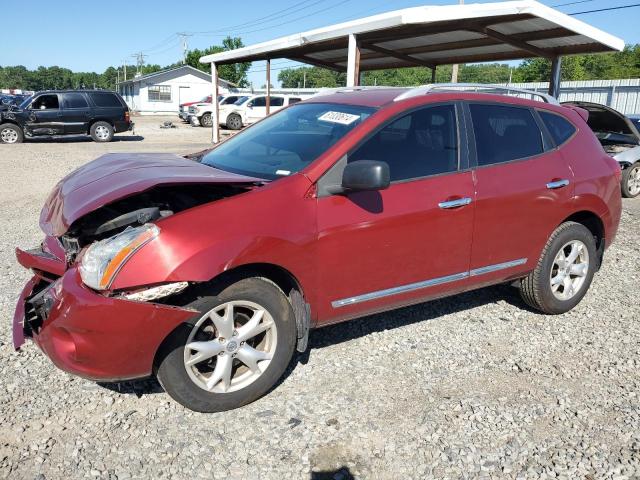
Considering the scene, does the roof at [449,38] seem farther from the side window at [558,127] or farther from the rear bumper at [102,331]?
the rear bumper at [102,331]

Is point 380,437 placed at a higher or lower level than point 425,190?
lower

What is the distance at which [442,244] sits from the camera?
371cm

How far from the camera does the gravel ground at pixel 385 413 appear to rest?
2705 mm

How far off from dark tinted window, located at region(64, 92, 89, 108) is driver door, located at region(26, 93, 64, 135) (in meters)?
0.27

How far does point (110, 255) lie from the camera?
2740 millimetres

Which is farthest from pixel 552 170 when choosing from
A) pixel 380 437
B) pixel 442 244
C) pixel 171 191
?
pixel 171 191

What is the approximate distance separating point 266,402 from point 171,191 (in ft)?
4.55

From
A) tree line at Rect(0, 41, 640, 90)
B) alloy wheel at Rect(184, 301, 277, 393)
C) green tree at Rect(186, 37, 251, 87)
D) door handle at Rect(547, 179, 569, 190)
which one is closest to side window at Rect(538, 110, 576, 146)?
door handle at Rect(547, 179, 569, 190)

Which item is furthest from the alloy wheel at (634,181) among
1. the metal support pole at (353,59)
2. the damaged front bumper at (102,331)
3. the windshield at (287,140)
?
the damaged front bumper at (102,331)

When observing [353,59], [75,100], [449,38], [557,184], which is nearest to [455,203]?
[557,184]

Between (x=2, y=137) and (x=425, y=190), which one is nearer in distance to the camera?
(x=425, y=190)

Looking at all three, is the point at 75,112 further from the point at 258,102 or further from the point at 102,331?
the point at 102,331

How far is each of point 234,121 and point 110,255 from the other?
24.5 metres

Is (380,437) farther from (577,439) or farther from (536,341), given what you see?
(536,341)
